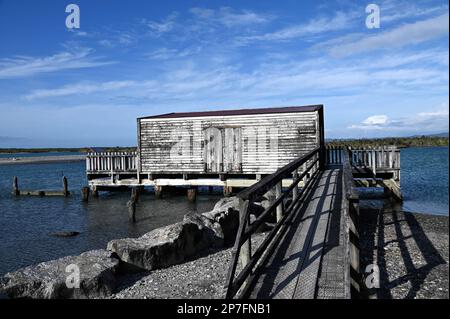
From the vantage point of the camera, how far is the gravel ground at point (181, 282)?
7141mm

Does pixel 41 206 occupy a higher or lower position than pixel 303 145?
lower

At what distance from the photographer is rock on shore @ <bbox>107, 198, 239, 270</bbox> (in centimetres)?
868

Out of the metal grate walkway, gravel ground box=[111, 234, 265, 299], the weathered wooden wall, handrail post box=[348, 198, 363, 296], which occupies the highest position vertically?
the weathered wooden wall

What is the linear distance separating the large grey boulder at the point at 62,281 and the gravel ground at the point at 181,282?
38 cm

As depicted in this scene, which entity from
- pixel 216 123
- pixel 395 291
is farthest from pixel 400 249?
pixel 216 123

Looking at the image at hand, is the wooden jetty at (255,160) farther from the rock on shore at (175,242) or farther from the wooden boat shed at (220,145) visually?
the rock on shore at (175,242)

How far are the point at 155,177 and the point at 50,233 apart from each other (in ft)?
31.3

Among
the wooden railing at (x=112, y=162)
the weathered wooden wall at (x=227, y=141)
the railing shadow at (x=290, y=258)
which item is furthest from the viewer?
the wooden railing at (x=112, y=162)

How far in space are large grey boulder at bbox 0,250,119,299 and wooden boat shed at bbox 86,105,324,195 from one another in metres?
14.5

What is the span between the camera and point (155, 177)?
2430 centimetres

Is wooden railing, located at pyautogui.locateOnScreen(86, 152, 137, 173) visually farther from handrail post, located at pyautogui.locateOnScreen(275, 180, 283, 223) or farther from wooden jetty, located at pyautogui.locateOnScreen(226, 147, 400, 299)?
handrail post, located at pyautogui.locateOnScreen(275, 180, 283, 223)

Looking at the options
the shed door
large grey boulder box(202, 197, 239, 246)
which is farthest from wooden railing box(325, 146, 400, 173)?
large grey boulder box(202, 197, 239, 246)

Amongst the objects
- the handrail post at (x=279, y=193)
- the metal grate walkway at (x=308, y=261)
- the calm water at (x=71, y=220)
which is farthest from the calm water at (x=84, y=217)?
the handrail post at (x=279, y=193)
